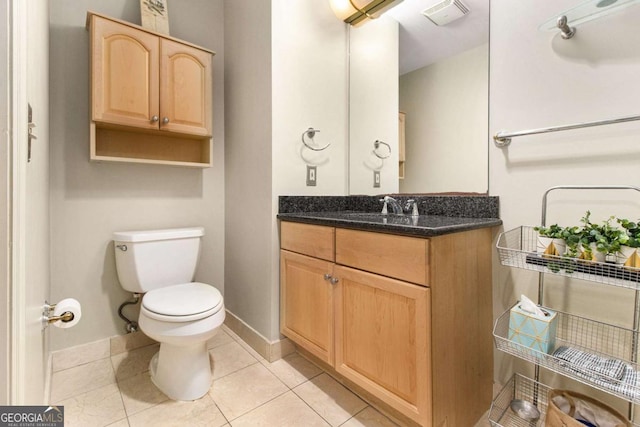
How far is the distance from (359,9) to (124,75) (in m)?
1.41

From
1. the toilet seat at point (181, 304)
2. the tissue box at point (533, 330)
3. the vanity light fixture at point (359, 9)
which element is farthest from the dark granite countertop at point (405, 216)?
the vanity light fixture at point (359, 9)

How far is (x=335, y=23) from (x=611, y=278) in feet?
6.42

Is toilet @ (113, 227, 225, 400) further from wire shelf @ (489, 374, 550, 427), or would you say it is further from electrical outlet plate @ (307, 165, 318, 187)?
wire shelf @ (489, 374, 550, 427)

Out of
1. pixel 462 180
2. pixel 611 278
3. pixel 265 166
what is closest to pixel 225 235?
pixel 265 166

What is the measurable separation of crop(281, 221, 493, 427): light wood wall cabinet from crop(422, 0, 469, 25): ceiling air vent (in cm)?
110

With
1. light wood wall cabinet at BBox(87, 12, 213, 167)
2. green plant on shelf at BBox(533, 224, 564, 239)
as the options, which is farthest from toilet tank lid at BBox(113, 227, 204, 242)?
green plant on shelf at BBox(533, 224, 564, 239)

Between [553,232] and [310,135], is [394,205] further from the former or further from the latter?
[553,232]

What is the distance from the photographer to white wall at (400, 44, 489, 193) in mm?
1433

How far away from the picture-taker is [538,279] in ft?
4.11

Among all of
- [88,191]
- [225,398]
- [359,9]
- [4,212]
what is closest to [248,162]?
[88,191]

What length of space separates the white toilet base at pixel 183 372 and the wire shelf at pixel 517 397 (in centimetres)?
124

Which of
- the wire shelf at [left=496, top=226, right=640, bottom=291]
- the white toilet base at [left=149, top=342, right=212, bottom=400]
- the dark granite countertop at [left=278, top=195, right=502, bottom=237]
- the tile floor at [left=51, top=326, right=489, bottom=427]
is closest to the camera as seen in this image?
the wire shelf at [left=496, top=226, right=640, bottom=291]

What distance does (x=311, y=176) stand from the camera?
188 centimetres

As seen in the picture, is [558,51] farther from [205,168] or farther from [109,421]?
[109,421]
